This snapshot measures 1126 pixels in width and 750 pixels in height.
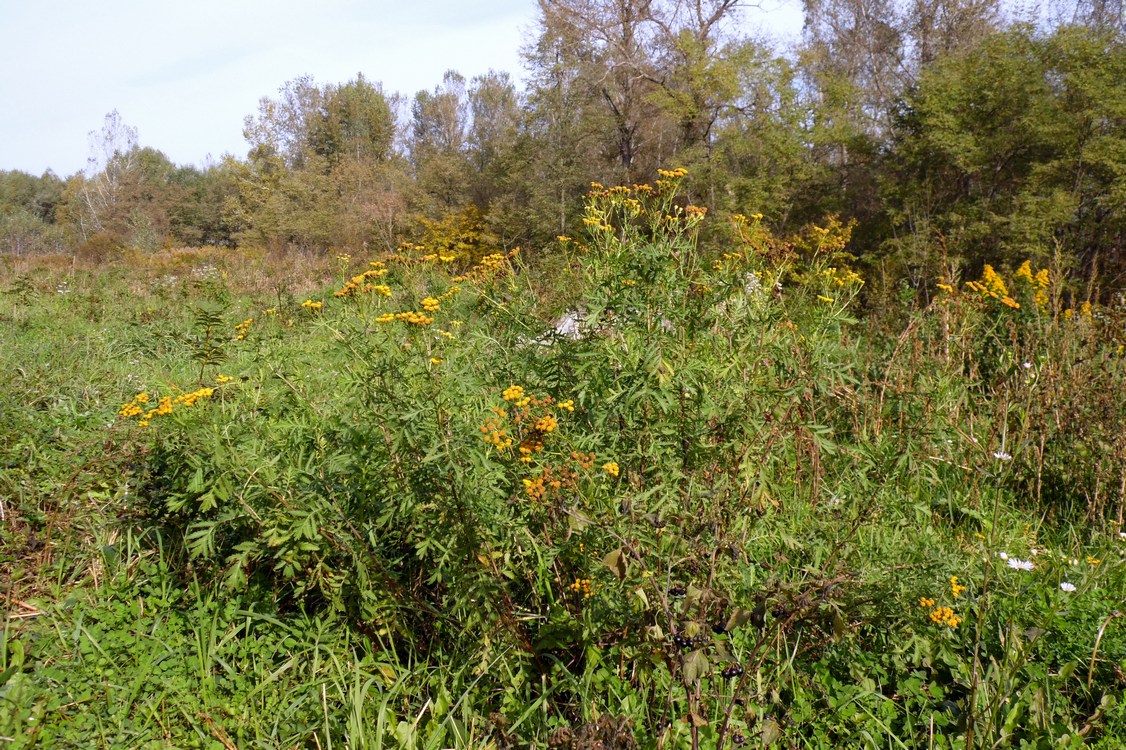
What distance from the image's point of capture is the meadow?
1915 mm

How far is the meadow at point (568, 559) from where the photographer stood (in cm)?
192

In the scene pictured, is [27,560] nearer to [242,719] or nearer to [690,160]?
[242,719]

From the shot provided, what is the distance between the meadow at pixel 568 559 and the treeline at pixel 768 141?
7.46ft

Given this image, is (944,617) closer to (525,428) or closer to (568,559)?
(568,559)

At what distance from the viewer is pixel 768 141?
38.2 feet

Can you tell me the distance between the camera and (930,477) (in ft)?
10.1

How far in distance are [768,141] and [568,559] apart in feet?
36.2

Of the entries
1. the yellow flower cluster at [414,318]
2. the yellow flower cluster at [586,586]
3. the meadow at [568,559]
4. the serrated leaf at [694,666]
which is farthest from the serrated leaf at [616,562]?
the yellow flower cluster at [414,318]

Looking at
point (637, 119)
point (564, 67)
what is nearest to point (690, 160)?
point (637, 119)

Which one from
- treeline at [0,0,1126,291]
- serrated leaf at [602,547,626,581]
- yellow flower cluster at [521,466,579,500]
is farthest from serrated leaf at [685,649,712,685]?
treeline at [0,0,1126,291]

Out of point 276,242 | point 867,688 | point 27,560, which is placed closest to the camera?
point 867,688

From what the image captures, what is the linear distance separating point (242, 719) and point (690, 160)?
40.3 ft

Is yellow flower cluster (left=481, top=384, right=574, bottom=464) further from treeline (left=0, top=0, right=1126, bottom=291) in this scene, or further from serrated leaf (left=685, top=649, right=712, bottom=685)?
treeline (left=0, top=0, right=1126, bottom=291)

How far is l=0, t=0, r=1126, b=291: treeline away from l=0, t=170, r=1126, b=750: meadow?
2.27 m
